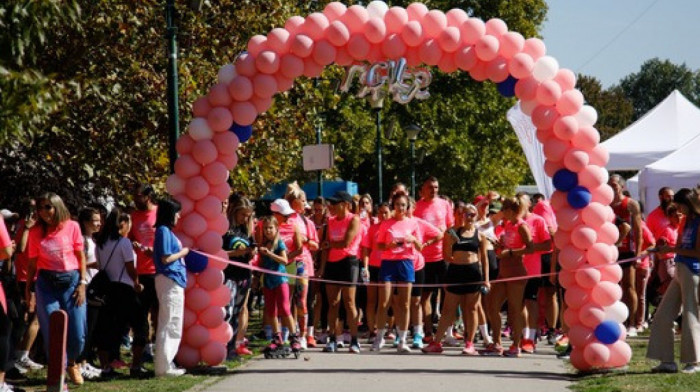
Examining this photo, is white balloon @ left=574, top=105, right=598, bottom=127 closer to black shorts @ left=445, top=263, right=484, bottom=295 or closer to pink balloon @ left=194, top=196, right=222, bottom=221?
black shorts @ left=445, top=263, right=484, bottom=295

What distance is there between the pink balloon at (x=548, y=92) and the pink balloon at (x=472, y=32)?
885 millimetres

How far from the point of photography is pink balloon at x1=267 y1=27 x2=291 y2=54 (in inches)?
583

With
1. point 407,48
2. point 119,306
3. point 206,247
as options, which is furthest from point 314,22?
point 119,306

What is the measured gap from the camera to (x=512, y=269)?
17.2 m

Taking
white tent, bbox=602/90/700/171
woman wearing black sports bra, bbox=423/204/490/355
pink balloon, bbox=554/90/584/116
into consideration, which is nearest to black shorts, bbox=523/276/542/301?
woman wearing black sports bra, bbox=423/204/490/355

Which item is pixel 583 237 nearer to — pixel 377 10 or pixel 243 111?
pixel 377 10

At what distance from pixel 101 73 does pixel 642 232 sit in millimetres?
8432

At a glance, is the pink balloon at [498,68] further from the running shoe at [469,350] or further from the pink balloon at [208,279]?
the running shoe at [469,350]

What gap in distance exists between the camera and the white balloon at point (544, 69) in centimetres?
1448

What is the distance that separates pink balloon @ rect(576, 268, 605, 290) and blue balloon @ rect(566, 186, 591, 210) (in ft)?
2.29

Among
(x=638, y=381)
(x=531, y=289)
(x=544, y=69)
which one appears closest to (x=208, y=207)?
(x=544, y=69)

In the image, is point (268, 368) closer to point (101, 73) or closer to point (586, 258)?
point (586, 258)

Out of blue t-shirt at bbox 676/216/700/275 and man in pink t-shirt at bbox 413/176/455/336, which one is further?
man in pink t-shirt at bbox 413/176/455/336

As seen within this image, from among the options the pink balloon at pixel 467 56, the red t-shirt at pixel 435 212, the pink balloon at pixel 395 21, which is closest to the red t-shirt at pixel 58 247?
the pink balloon at pixel 395 21
